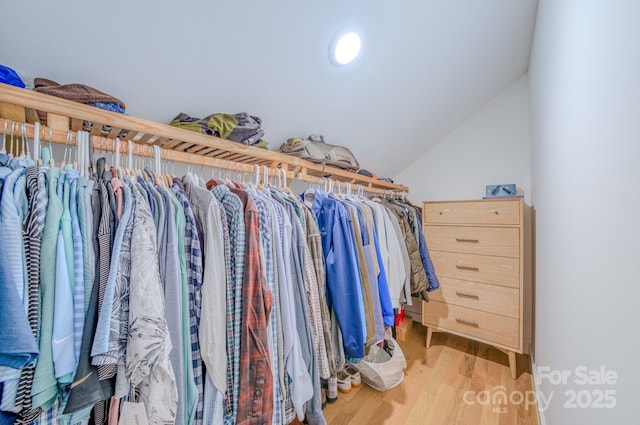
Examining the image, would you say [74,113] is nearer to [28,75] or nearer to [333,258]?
[28,75]

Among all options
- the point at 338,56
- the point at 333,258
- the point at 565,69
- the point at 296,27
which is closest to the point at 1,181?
the point at 333,258

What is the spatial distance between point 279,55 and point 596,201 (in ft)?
4.04

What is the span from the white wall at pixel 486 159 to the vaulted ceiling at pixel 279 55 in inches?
15.8

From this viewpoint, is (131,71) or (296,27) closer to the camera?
(131,71)

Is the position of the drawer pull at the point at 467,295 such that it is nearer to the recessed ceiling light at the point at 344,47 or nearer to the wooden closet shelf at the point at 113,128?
the wooden closet shelf at the point at 113,128

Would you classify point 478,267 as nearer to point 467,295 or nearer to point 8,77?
point 467,295

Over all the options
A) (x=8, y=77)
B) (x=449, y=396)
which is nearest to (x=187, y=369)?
(x=8, y=77)

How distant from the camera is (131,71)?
944 millimetres

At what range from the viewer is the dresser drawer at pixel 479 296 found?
1689 millimetres

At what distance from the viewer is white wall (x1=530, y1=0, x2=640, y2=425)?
0.43 m

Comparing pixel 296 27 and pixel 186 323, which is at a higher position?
pixel 296 27

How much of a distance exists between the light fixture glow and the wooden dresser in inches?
52.3

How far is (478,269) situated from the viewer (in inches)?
72.2

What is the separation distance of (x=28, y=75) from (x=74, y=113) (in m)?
0.36
